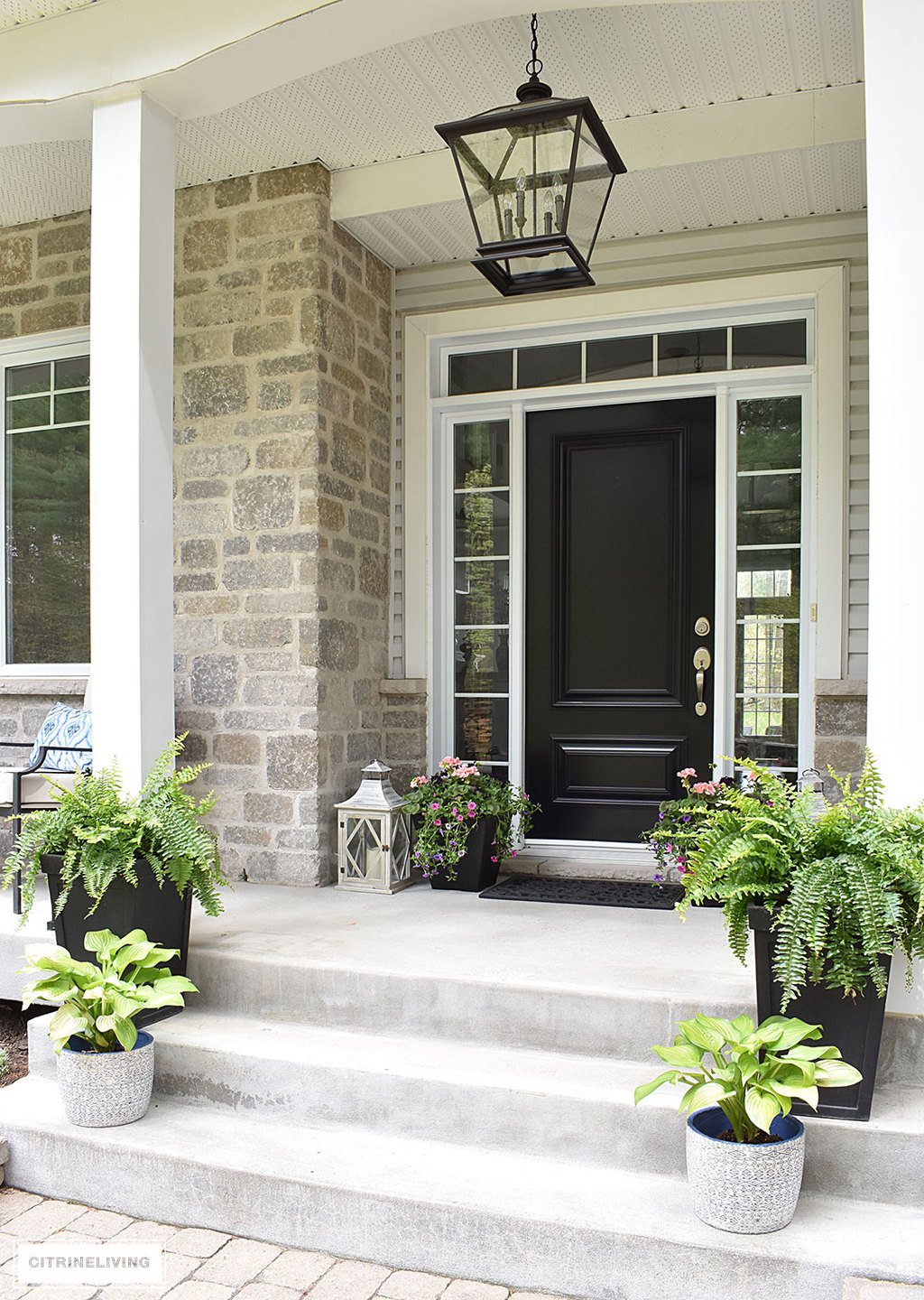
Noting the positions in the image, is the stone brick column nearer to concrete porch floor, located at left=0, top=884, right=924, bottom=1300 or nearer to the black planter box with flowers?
the black planter box with flowers

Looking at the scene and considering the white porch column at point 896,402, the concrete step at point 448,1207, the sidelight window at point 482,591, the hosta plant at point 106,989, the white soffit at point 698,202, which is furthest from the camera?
the sidelight window at point 482,591

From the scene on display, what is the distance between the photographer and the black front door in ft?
15.3

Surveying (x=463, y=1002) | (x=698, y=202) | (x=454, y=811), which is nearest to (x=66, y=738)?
(x=454, y=811)

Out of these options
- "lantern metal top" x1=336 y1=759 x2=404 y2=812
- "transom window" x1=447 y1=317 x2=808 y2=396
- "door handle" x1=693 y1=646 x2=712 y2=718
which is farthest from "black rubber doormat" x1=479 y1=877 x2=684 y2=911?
"transom window" x1=447 y1=317 x2=808 y2=396

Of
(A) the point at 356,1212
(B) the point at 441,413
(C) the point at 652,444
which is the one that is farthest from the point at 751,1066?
(B) the point at 441,413

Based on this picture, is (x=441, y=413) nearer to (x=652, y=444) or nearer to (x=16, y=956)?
(x=652, y=444)

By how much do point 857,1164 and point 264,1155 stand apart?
1326mm

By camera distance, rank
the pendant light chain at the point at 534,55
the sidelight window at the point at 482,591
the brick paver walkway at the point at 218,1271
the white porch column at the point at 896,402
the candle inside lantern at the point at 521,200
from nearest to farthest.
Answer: the brick paver walkway at the point at 218,1271 < the white porch column at the point at 896,402 < the candle inside lantern at the point at 521,200 < the pendant light chain at the point at 534,55 < the sidelight window at the point at 482,591

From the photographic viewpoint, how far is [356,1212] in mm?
2428

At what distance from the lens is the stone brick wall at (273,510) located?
14.5ft

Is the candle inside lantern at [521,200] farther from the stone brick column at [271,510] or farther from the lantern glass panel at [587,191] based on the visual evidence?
the stone brick column at [271,510]

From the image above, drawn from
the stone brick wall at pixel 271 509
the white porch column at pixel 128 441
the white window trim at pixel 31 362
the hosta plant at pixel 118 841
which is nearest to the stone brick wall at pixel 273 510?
the stone brick wall at pixel 271 509

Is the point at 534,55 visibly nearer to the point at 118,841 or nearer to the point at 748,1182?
the point at 118,841

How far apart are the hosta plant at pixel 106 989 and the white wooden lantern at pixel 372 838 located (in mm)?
1480
